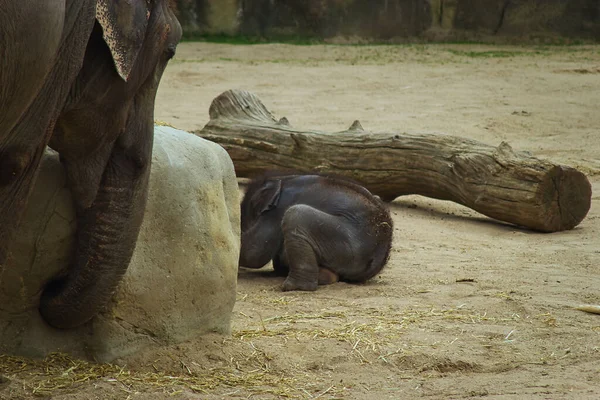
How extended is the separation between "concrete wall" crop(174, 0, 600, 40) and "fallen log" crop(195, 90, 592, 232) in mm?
10437

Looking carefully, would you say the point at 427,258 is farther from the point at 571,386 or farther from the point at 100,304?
the point at 100,304

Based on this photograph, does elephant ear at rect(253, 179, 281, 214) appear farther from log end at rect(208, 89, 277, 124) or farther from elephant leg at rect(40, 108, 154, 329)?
elephant leg at rect(40, 108, 154, 329)

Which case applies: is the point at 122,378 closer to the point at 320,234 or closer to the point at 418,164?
the point at 320,234

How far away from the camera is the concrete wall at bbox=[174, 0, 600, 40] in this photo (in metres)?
19.1

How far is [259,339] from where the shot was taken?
15.2 ft

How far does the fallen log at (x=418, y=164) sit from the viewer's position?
7602 mm

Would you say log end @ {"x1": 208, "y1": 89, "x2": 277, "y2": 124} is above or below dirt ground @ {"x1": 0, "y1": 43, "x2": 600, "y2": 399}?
above

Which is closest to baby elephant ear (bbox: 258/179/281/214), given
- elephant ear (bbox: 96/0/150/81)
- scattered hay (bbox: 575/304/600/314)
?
scattered hay (bbox: 575/304/600/314)

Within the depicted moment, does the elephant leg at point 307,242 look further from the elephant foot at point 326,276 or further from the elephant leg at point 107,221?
the elephant leg at point 107,221

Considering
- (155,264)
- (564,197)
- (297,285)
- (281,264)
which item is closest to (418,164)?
(564,197)

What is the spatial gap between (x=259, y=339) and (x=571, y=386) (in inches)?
54.9

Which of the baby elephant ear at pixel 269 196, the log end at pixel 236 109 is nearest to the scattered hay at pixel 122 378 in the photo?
the baby elephant ear at pixel 269 196

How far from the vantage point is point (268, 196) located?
6.62 metres

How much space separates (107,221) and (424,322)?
203cm
